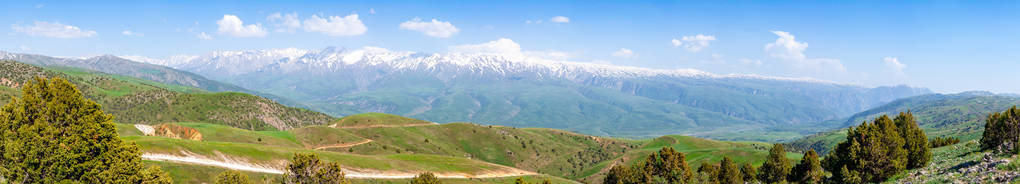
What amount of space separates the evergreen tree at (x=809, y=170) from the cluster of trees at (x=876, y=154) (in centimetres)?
768

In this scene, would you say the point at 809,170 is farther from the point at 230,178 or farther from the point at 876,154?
the point at 230,178

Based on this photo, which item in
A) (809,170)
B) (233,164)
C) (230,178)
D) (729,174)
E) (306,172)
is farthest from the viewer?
(233,164)

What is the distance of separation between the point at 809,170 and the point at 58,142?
89.6m

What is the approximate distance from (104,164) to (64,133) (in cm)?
386

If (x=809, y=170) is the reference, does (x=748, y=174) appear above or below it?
below

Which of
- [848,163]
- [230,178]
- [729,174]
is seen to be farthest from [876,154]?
[230,178]

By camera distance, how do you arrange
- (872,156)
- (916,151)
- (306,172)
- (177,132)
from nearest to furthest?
(306,172) < (872,156) < (916,151) < (177,132)

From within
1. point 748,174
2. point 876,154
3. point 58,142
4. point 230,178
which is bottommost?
point 748,174

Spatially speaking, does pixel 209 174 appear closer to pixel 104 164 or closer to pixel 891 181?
pixel 104 164

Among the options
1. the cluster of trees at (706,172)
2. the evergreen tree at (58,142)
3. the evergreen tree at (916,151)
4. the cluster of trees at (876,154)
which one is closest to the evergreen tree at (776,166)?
the cluster of trees at (706,172)

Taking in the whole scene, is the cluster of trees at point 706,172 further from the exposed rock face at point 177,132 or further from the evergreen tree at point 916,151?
the exposed rock face at point 177,132

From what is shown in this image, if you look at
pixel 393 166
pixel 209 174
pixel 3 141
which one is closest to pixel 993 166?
pixel 3 141

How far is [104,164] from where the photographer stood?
139 ft

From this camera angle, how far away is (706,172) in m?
80.9
